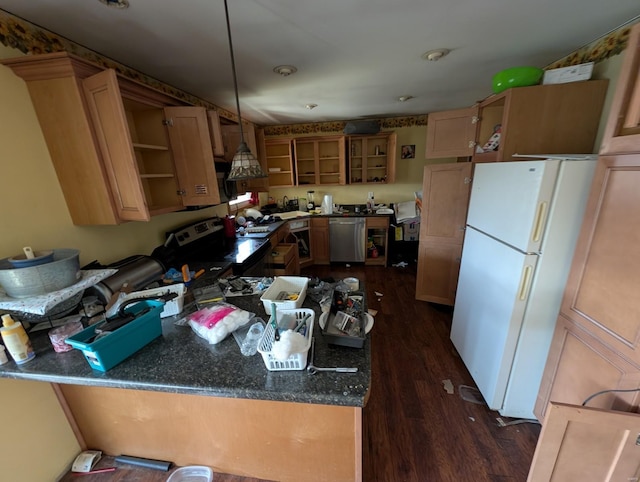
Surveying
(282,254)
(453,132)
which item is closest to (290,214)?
(282,254)

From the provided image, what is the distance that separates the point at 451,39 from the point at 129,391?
2702 mm

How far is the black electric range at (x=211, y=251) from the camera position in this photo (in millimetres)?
1917

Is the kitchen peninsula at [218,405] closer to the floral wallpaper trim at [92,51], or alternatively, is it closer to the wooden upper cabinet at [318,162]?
the floral wallpaper trim at [92,51]

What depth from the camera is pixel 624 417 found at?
2.74ft

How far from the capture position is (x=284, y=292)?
1.29 meters

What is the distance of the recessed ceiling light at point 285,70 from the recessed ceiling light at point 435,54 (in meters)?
0.96

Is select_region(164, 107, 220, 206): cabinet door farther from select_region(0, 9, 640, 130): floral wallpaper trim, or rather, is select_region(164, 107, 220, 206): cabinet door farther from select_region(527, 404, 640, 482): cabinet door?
select_region(527, 404, 640, 482): cabinet door

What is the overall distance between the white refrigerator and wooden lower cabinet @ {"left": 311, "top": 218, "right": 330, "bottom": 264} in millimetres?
2405

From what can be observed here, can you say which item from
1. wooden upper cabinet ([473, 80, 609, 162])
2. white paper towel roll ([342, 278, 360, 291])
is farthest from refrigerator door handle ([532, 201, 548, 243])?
white paper towel roll ([342, 278, 360, 291])

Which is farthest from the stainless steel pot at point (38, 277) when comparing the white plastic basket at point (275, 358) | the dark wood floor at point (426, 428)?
the dark wood floor at point (426, 428)

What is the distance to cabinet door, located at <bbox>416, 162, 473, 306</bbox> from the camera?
2.41 m

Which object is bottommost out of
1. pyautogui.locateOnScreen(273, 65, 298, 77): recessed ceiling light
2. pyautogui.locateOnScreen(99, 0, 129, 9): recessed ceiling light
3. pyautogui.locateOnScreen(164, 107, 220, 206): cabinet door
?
pyautogui.locateOnScreen(164, 107, 220, 206): cabinet door

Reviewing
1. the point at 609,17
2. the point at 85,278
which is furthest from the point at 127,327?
the point at 609,17

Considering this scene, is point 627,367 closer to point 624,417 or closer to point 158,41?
point 624,417
